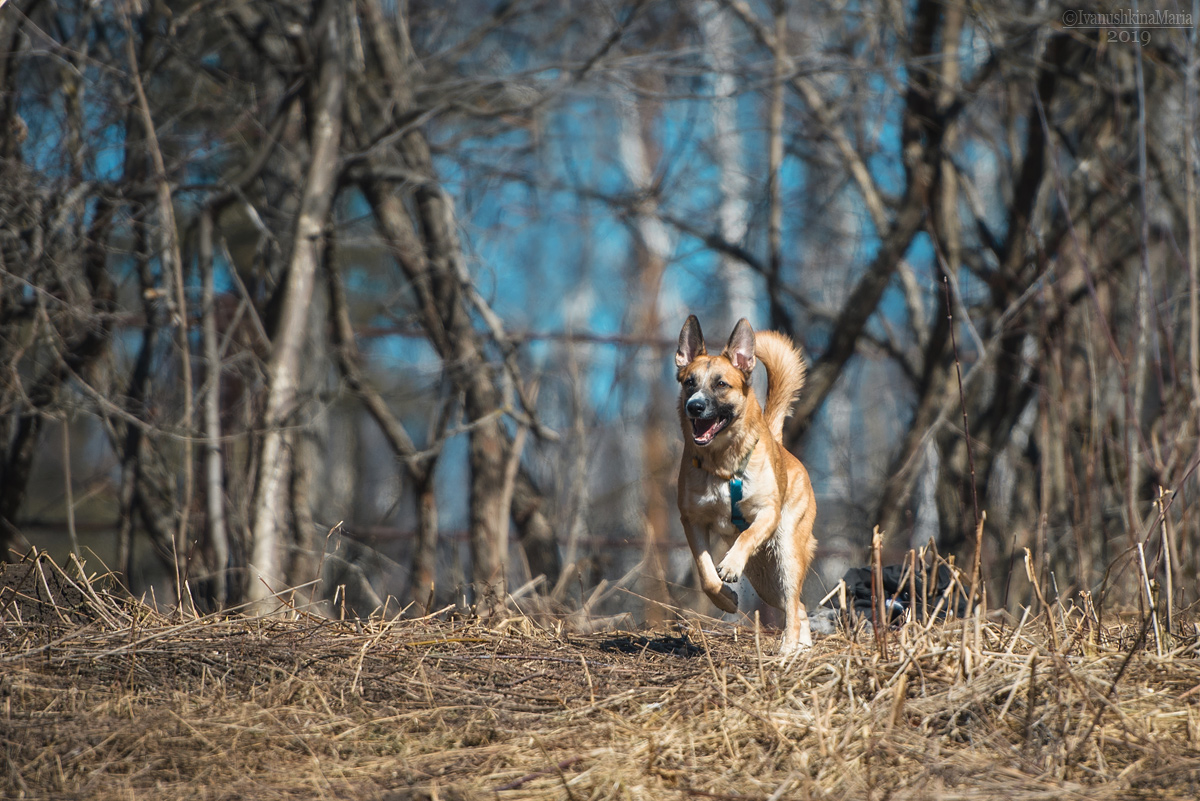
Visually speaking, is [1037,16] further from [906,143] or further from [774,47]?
[774,47]

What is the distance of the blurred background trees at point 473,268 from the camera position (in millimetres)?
8414

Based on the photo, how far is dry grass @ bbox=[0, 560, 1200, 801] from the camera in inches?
114

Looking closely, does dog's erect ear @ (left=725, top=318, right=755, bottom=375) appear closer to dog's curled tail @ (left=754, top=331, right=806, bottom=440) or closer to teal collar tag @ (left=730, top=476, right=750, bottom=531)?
dog's curled tail @ (left=754, top=331, right=806, bottom=440)

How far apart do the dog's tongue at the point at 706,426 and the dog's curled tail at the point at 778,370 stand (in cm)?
73

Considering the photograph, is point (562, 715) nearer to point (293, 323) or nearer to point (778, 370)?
point (778, 370)

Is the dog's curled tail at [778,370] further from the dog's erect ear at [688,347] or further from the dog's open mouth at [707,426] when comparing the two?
the dog's open mouth at [707,426]

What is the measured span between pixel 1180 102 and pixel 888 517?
5.12m

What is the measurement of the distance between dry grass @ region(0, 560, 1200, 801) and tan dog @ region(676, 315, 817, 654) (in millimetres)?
1035

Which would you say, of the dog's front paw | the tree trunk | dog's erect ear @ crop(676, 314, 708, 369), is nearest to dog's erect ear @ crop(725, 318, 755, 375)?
dog's erect ear @ crop(676, 314, 708, 369)

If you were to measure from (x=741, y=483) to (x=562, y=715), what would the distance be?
6.73ft

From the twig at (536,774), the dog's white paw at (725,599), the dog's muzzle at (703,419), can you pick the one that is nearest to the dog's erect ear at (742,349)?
the dog's muzzle at (703,419)

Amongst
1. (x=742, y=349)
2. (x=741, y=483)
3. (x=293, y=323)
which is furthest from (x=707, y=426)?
(x=293, y=323)

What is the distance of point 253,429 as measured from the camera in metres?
8.20

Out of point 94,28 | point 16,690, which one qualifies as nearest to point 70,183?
point 94,28
